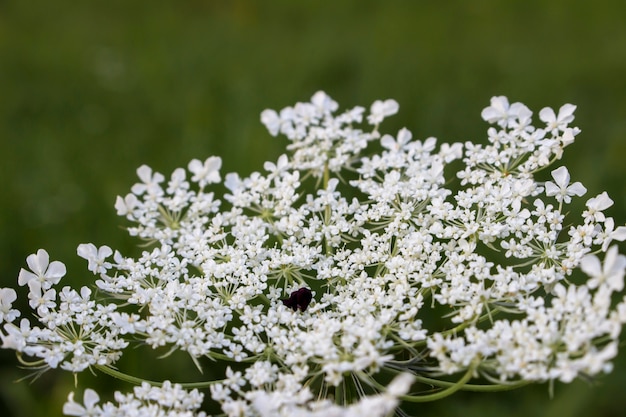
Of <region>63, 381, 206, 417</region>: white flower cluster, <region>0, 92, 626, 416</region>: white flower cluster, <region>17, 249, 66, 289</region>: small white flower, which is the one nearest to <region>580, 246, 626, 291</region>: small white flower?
<region>0, 92, 626, 416</region>: white flower cluster

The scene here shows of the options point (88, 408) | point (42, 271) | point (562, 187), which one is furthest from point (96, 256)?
point (562, 187)

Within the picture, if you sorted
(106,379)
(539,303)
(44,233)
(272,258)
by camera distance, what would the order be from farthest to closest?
(44,233) → (106,379) → (272,258) → (539,303)

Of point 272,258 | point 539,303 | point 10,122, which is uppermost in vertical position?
point 10,122

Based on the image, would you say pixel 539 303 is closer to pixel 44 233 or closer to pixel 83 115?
pixel 44 233

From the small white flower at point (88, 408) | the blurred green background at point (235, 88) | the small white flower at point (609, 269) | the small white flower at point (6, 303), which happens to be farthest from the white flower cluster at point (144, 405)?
the blurred green background at point (235, 88)

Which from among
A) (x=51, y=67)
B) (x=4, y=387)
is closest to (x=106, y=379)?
(x=4, y=387)

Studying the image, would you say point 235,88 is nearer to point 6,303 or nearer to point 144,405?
point 6,303
